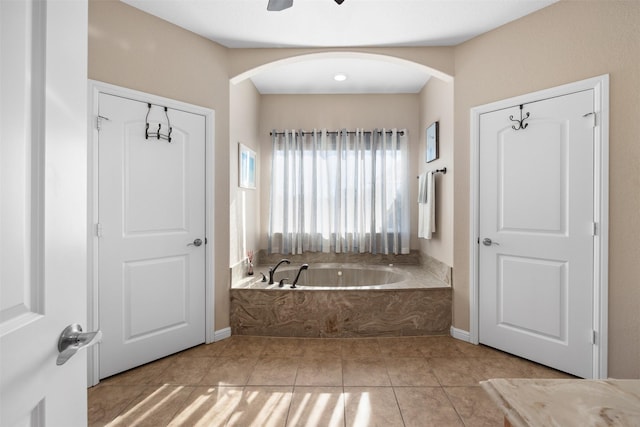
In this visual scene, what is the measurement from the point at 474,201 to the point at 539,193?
0.48 meters

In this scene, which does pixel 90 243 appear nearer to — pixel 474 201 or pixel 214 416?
pixel 214 416

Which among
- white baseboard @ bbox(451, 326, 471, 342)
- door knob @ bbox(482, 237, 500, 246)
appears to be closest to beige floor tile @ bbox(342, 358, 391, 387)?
white baseboard @ bbox(451, 326, 471, 342)

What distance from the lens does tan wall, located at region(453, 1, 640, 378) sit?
1910 millimetres

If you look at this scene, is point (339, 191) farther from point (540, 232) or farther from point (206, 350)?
point (206, 350)

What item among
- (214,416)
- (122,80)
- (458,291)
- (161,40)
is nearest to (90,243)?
(122,80)

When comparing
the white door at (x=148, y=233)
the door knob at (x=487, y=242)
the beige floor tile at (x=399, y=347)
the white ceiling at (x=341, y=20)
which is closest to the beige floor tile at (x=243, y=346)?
the white door at (x=148, y=233)

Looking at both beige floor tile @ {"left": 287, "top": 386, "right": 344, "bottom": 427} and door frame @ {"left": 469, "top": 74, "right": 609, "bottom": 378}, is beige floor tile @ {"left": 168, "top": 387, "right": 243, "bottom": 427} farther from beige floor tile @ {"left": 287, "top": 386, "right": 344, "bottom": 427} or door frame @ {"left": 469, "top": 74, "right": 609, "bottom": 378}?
door frame @ {"left": 469, "top": 74, "right": 609, "bottom": 378}

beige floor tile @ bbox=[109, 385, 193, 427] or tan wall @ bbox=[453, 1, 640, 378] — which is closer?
beige floor tile @ bbox=[109, 385, 193, 427]

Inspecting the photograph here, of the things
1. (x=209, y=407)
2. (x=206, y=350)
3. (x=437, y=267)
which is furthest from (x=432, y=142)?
(x=209, y=407)

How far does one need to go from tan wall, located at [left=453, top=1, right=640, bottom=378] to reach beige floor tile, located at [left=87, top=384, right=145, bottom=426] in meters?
3.03

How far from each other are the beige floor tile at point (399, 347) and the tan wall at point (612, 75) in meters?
1.24

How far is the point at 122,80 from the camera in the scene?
2205 mm

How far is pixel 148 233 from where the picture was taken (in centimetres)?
236

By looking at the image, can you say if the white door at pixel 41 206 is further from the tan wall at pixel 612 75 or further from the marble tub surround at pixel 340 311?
the tan wall at pixel 612 75
